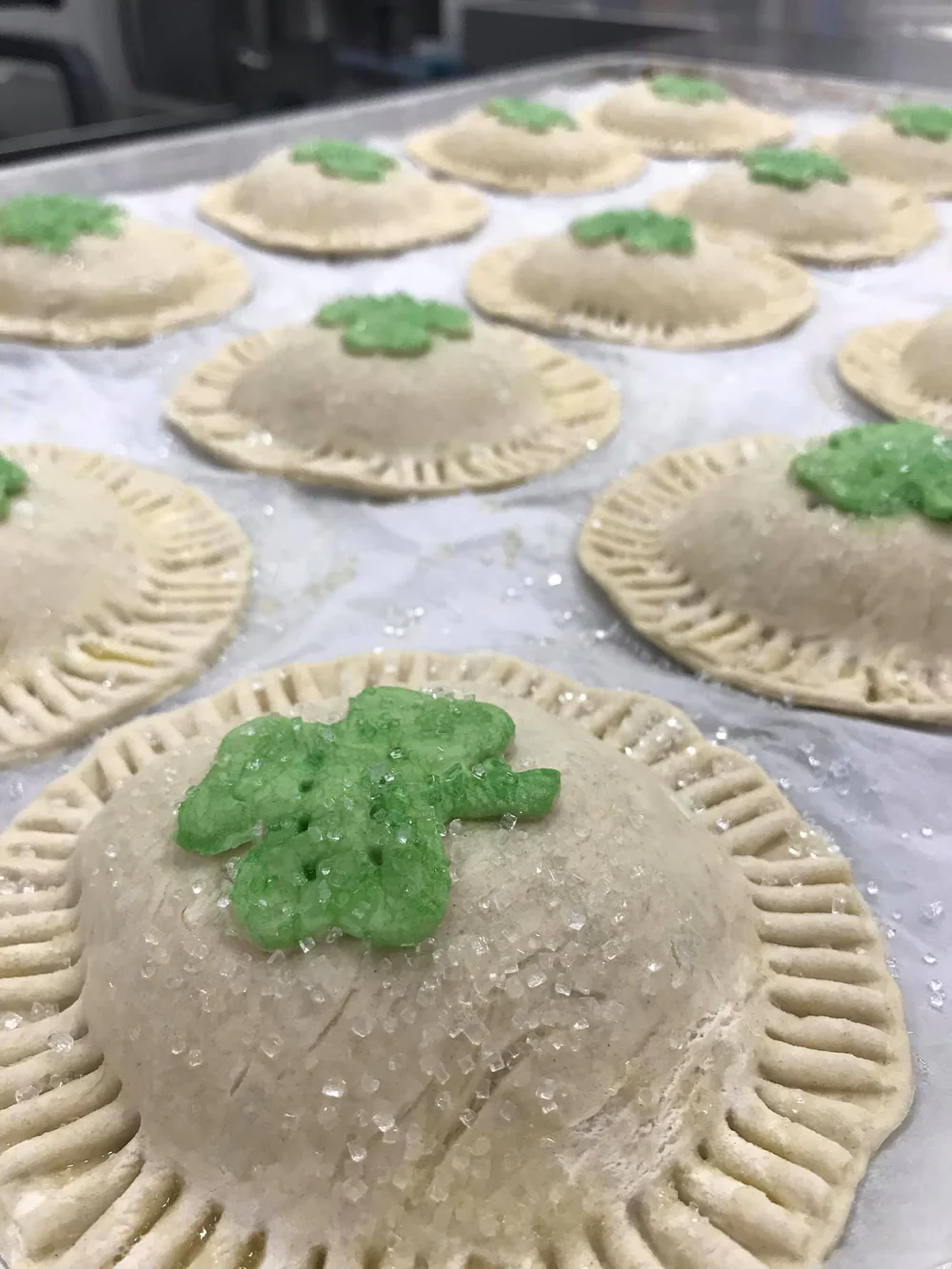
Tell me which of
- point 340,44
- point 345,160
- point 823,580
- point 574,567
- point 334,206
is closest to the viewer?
point 823,580

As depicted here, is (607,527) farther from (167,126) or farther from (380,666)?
(167,126)

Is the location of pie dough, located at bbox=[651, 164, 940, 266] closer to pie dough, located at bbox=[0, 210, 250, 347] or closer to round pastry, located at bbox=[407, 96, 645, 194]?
round pastry, located at bbox=[407, 96, 645, 194]

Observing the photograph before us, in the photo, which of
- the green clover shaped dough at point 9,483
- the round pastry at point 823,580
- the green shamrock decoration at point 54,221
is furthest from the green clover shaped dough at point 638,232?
the green clover shaped dough at point 9,483

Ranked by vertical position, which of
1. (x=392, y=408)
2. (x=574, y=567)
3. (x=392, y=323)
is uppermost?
(x=392, y=323)

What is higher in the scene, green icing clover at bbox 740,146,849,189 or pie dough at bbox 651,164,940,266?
green icing clover at bbox 740,146,849,189

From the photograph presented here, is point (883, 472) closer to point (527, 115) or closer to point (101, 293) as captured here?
point (101, 293)

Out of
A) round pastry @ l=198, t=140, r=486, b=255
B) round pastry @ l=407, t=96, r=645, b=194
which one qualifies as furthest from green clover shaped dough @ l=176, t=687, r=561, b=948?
round pastry @ l=407, t=96, r=645, b=194

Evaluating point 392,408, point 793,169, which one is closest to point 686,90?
point 793,169

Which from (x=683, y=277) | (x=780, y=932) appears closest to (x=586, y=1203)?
(x=780, y=932)
